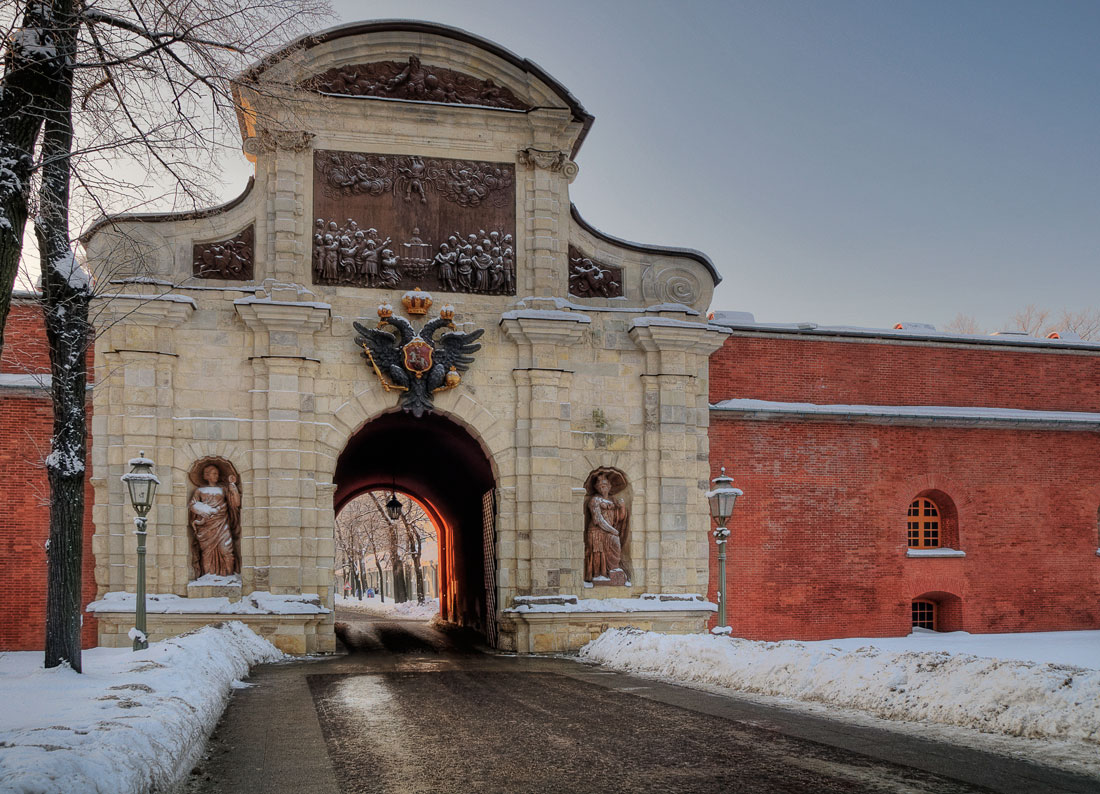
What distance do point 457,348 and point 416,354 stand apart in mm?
825

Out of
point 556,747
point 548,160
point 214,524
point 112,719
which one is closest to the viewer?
point 112,719

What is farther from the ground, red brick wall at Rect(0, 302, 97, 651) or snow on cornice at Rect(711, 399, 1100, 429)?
snow on cornice at Rect(711, 399, 1100, 429)

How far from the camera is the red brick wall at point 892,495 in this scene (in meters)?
21.7

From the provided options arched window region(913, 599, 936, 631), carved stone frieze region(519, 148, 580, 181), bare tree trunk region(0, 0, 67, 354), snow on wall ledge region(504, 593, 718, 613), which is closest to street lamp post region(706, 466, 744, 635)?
snow on wall ledge region(504, 593, 718, 613)

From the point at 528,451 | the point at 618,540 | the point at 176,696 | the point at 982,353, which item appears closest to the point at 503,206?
the point at 528,451

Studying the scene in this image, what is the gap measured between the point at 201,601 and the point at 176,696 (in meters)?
10.0

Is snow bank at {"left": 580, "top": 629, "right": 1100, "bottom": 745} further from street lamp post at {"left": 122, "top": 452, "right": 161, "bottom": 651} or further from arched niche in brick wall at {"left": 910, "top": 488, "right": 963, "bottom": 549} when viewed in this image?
arched niche in brick wall at {"left": 910, "top": 488, "right": 963, "bottom": 549}

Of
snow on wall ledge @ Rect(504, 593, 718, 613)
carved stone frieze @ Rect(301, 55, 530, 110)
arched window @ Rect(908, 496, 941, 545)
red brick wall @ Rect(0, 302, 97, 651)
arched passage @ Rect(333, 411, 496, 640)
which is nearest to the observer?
red brick wall @ Rect(0, 302, 97, 651)

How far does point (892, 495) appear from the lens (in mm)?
22469

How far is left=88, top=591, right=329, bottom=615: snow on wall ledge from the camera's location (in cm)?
1856

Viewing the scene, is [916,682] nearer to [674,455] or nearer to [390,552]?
[674,455]

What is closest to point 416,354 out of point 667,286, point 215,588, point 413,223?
point 413,223

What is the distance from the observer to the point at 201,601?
1911 cm

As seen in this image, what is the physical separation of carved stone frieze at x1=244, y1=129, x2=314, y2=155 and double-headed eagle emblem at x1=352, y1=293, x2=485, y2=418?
11.3 feet
